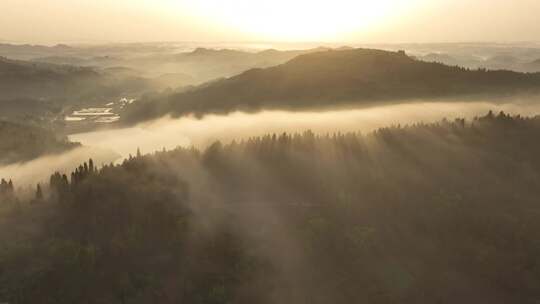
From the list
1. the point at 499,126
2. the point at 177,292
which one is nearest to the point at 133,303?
the point at 177,292

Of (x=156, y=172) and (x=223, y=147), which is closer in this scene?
(x=156, y=172)

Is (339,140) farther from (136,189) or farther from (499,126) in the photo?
(136,189)

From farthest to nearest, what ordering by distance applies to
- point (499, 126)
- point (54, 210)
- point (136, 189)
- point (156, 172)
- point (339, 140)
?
point (499, 126), point (339, 140), point (156, 172), point (136, 189), point (54, 210)

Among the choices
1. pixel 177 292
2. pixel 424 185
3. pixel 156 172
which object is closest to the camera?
pixel 177 292

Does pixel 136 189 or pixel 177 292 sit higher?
pixel 136 189

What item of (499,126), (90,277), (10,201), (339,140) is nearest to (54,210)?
(10,201)

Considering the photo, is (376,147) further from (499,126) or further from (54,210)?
(54,210)
